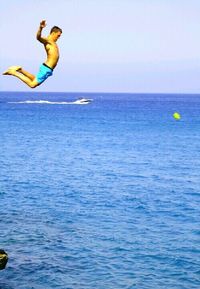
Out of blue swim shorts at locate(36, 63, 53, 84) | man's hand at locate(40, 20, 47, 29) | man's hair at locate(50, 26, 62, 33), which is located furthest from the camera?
blue swim shorts at locate(36, 63, 53, 84)

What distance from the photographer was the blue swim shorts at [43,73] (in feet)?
36.2

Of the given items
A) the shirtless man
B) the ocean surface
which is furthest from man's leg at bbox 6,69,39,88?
the ocean surface

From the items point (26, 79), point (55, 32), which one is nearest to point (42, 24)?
point (55, 32)

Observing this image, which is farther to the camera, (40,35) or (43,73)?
(43,73)

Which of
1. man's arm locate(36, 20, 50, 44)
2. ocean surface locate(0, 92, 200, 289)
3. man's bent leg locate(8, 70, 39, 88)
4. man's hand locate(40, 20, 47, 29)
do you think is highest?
man's hand locate(40, 20, 47, 29)

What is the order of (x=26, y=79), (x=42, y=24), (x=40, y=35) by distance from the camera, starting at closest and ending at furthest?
(x=42, y=24), (x=40, y=35), (x=26, y=79)

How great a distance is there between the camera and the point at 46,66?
36.2 ft

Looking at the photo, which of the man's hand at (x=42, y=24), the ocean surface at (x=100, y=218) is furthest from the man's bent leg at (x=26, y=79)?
the ocean surface at (x=100, y=218)

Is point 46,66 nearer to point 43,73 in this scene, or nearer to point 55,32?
point 43,73

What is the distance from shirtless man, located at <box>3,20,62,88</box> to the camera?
35.5 feet

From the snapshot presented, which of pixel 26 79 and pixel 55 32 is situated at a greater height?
pixel 55 32

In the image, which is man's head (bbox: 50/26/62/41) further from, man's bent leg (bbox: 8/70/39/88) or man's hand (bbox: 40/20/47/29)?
man's bent leg (bbox: 8/70/39/88)

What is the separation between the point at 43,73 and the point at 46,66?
175mm

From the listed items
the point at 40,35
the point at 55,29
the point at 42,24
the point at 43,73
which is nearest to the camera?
the point at 42,24
